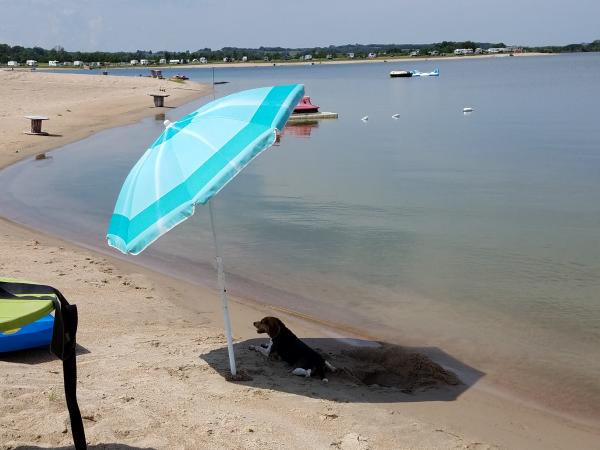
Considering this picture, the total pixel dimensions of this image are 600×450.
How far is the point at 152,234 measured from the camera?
5.86m

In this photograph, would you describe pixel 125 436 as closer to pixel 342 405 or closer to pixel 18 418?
pixel 18 418

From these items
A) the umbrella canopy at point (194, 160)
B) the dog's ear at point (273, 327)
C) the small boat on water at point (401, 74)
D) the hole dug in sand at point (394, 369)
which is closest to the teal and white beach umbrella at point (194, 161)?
the umbrella canopy at point (194, 160)

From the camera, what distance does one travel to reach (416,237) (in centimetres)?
1377

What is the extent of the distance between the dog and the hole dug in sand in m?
0.35

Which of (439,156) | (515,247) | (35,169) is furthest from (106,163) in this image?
(515,247)

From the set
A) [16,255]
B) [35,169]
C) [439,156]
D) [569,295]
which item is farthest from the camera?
[439,156]

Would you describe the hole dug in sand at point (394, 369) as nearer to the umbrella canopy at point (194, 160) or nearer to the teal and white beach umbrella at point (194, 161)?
the teal and white beach umbrella at point (194, 161)

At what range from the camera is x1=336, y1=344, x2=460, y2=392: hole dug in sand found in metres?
7.19

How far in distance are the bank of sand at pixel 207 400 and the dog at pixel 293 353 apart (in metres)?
0.13

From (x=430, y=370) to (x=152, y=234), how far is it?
3.31 metres

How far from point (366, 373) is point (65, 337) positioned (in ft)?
12.7

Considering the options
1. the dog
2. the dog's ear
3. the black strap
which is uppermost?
the black strap

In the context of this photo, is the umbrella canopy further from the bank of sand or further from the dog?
the dog

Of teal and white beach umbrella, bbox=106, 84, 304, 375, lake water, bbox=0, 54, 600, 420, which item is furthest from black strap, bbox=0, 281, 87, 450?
lake water, bbox=0, 54, 600, 420
